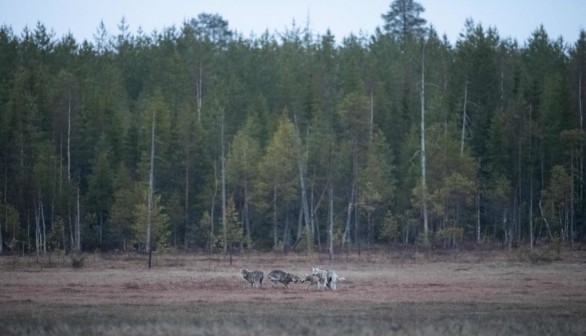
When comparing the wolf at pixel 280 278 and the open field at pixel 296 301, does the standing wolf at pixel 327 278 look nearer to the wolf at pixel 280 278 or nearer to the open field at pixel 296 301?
the open field at pixel 296 301

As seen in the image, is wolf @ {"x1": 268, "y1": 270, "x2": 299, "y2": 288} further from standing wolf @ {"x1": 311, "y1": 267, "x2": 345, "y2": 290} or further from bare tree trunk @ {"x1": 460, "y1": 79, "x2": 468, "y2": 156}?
bare tree trunk @ {"x1": 460, "y1": 79, "x2": 468, "y2": 156}

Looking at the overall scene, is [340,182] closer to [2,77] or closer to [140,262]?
[140,262]

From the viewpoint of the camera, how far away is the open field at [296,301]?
24.0 metres

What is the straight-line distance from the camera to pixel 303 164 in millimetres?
72188

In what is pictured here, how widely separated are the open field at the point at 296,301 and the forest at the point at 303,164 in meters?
14.2

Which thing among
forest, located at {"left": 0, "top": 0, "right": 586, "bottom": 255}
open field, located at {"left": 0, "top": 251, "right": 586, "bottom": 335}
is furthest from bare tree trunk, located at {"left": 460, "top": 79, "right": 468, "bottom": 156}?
open field, located at {"left": 0, "top": 251, "right": 586, "bottom": 335}

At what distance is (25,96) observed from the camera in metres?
72.1

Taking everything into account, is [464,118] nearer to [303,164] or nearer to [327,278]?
[303,164]

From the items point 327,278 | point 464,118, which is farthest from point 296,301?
point 464,118

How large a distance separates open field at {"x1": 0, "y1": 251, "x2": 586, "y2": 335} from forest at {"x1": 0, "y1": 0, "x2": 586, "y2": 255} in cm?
1423

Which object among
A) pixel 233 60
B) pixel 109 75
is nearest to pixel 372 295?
pixel 109 75

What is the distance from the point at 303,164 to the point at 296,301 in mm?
41272

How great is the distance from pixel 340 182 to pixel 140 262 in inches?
1007

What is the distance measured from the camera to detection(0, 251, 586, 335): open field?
78.8ft
